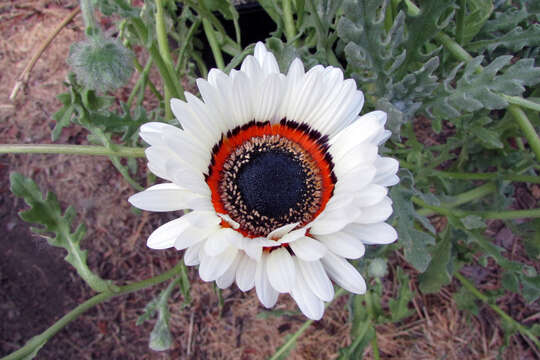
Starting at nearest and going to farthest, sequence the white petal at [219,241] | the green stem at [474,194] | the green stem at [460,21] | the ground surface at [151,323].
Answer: the white petal at [219,241] < the green stem at [460,21] < the green stem at [474,194] < the ground surface at [151,323]

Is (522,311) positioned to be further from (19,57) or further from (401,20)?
(19,57)

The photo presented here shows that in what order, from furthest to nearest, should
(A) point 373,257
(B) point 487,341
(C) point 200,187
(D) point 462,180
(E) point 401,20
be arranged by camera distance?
(B) point 487,341 < (D) point 462,180 < (A) point 373,257 < (E) point 401,20 < (C) point 200,187

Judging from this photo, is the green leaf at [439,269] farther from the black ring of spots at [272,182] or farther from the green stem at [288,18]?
the green stem at [288,18]

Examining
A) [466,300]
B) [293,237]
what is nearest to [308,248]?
[293,237]

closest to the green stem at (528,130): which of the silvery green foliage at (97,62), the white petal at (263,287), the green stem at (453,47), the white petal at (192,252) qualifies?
the green stem at (453,47)

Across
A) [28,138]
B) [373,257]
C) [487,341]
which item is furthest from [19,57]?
[487,341]
